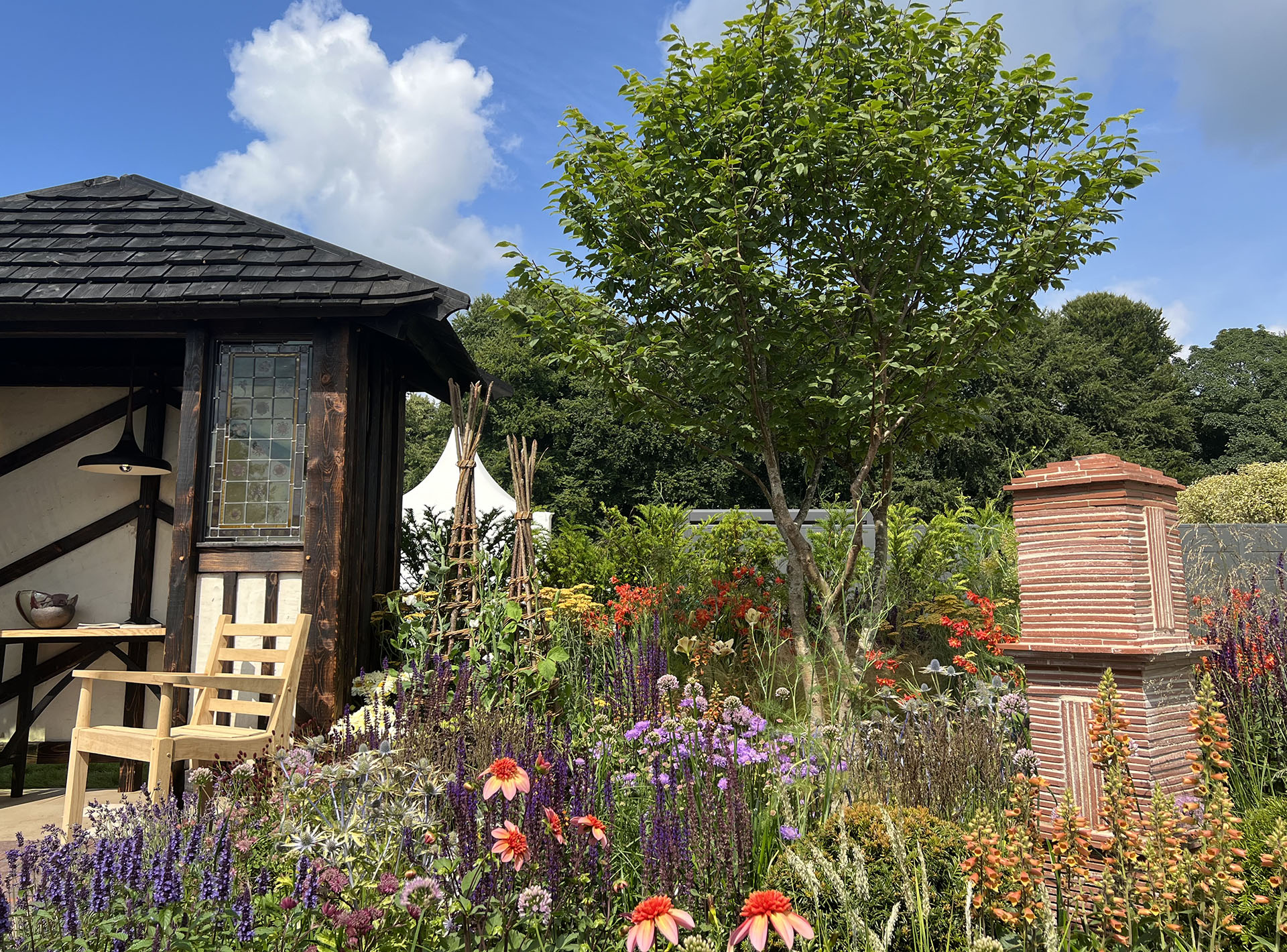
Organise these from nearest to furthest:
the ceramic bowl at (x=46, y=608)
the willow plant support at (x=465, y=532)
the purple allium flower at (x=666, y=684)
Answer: the purple allium flower at (x=666, y=684) < the willow plant support at (x=465, y=532) < the ceramic bowl at (x=46, y=608)

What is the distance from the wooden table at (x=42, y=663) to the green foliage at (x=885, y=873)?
159 inches

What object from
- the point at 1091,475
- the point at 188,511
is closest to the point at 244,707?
the point at 188,511

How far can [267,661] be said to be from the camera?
4.20 metres

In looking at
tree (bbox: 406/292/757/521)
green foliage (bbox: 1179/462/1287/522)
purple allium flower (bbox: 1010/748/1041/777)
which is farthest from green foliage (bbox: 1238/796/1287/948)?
tree (bbox: 406/292/757/521)

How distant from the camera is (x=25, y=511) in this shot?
19.0 ft

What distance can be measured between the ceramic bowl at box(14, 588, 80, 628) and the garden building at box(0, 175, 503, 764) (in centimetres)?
6

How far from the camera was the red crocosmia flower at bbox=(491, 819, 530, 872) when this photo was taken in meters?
1.57

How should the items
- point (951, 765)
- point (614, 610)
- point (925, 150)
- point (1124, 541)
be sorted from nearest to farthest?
point (1124, 541)
point (951, 765)
point (925, 150)
point (614, 610)

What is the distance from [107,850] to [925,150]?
453cm

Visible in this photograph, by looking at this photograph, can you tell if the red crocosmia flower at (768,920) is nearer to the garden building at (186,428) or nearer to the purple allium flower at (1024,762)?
the purple allium flower at (1024,762)

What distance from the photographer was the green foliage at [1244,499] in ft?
40.5

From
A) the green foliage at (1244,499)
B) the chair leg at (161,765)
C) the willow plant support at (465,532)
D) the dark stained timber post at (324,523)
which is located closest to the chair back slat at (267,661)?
the dark stained timber post at (324,523)

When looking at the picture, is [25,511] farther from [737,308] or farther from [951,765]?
[951,765]

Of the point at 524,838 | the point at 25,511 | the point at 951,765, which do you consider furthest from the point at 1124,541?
the point at 25,511
